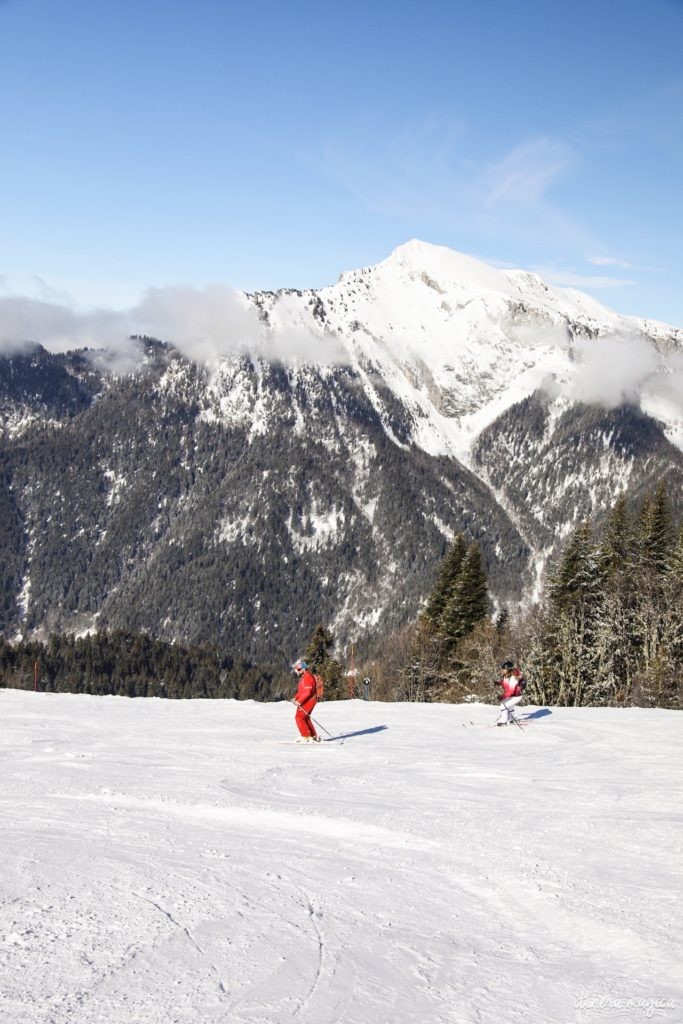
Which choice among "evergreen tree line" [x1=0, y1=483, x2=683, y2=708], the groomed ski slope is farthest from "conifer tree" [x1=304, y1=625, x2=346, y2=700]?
the groomed ski slope

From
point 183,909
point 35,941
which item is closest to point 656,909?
point 183,909

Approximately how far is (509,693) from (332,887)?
1638 centimetres

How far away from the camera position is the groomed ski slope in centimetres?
549

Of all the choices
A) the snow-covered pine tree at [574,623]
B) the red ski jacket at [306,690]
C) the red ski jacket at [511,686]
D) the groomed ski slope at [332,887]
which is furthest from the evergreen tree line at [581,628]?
Answer: the groomed ski slope at [332,887]

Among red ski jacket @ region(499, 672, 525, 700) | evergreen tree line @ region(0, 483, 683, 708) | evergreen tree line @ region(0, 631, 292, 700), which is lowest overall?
evergreen tree line @ region(0, 631, 292, 700)

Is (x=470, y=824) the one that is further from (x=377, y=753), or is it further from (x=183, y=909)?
(x=377, y=753)

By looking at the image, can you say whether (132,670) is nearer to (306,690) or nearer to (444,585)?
(444,585)

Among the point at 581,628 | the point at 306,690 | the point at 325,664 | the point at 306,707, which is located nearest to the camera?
the point at 306,707

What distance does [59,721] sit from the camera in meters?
20.5

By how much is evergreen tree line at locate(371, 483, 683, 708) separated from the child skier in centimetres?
2029

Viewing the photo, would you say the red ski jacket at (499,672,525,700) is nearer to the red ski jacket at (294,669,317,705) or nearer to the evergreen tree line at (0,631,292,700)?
the red ski jacket at (294,669,317,705)

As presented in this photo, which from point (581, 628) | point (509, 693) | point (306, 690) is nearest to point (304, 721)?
point (306, 690)

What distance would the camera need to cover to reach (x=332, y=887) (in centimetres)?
799

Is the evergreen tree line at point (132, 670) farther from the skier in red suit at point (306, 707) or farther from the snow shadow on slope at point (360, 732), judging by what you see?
the skier in red suit at point (306, 707)
